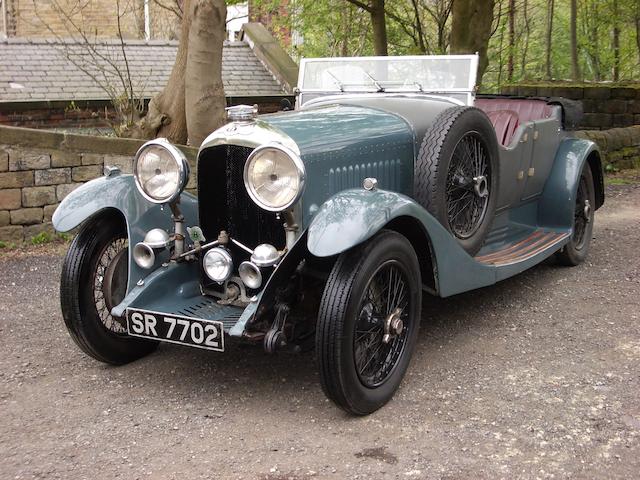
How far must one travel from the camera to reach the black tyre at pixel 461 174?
4031mm

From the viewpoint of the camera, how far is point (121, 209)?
153 inches

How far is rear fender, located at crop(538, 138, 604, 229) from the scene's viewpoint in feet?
18.3

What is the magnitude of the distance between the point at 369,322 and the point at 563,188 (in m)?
2.78

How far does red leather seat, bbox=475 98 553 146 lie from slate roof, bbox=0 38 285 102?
6.37 metres

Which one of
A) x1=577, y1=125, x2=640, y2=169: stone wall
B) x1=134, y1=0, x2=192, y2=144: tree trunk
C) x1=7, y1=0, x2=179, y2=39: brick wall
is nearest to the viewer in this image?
x1=134, y1=0, x2=192, y2=144: tree trunk

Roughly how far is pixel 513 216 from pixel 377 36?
6853mm

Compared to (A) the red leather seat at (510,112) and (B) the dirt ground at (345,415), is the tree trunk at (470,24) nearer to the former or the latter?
(A) the red leather seat at (510,112)

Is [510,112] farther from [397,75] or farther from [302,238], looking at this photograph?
[302,238]

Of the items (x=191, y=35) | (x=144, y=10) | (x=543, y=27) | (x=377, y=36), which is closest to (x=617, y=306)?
(x=191, y=35)

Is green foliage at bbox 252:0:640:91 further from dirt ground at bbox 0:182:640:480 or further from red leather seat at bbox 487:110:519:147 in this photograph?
dirt ground at bbox 0:182:640:480

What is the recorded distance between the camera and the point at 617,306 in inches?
194

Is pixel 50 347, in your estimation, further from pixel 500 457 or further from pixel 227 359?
pixel 500 457

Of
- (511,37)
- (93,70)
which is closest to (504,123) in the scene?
(93,70)

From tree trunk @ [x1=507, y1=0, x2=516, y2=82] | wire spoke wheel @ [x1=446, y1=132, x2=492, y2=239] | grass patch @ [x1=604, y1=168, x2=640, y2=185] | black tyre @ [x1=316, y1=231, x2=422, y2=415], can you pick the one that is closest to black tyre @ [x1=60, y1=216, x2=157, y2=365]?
black tyre @ [x1=316, y1=231, x2=422, y2=415]
